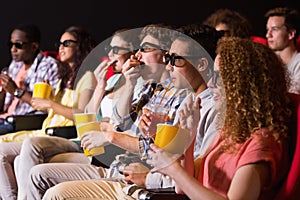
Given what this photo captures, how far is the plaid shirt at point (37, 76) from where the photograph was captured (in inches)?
155

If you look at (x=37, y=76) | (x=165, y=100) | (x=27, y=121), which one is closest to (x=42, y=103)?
(x=27, y=121)

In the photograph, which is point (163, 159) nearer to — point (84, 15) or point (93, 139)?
point (93, 139)

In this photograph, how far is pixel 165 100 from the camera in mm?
2275

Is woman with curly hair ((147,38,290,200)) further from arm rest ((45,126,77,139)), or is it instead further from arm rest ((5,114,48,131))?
arm rest ((5,114,48,131))

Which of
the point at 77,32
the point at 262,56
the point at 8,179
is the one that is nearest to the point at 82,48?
the point at 77,32

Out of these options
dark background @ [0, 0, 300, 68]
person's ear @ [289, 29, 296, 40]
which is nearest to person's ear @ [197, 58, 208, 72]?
person's ear @ [289, 29, 296, 40]

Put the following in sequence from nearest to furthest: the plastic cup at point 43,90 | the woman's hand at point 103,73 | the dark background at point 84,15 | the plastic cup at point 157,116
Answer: the plastic cup at point 157,116 → the woman's hand at point 103,73 → the plastic cup at point 43,90 → the dark background at point 84,15

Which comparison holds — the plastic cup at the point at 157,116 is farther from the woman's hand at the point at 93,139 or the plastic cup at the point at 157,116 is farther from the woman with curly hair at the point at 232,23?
the woman with curly hair at the point at 232,23

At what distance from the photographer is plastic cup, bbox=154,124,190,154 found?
174cm

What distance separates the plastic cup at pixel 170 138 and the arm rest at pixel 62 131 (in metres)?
1.57

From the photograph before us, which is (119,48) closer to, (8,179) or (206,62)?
(206,62)

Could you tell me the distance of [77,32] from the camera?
372cm

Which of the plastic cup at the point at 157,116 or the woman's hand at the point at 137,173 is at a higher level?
the plastic cup at the point at 157,116

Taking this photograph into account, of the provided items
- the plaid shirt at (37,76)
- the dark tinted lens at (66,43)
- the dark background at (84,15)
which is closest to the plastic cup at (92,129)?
the dark tinted lens at (66,43)
